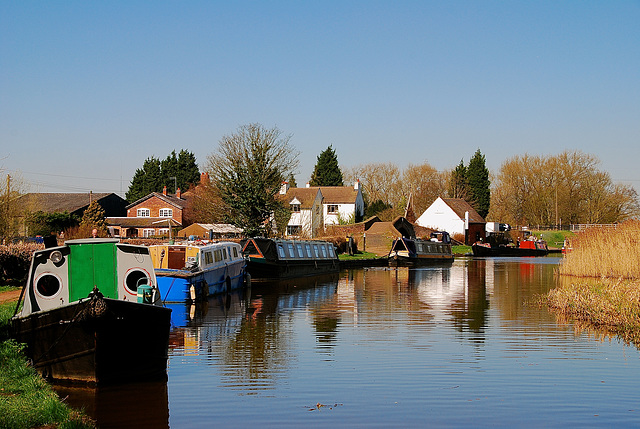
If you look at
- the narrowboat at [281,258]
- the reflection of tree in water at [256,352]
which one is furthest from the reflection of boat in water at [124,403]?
the narrowboat at [281,258]

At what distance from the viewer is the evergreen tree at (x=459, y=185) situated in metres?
89.5

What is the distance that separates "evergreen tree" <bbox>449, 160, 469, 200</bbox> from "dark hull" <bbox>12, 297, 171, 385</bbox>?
8125cm

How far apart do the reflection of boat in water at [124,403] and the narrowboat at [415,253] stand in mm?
38959

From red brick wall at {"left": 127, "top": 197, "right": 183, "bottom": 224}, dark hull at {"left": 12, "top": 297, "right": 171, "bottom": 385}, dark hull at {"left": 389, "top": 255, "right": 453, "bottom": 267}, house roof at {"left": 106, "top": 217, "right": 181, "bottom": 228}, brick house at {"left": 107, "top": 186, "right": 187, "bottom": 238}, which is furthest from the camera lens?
red brick wall at {"left": 127, "top": 197, "right": 183, "bottom": 224}

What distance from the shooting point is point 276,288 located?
2956cm

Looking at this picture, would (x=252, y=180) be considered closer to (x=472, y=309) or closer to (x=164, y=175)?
(x=472, y=309)

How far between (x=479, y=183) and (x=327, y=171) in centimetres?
1974

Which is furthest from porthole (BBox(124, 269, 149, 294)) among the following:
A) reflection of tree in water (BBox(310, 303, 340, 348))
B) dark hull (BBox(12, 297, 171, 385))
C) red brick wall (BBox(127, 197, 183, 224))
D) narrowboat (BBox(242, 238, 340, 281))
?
red brick wall (BBox(127, 197, 183, 224))

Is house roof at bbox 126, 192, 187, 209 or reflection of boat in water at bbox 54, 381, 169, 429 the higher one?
house roof at bbox 126, 192, 187, 209

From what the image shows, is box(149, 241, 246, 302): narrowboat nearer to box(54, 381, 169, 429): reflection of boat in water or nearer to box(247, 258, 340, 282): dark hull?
box(247, 258, 340, 282): dark hull

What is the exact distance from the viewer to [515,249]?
2665 inches

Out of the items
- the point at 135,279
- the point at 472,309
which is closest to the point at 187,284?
the point at 472,309

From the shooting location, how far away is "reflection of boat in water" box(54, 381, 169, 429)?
884 centimetres

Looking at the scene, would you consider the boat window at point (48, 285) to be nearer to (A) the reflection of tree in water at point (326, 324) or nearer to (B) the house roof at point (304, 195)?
(A) the reflection of tree in water at point (326, 324)
